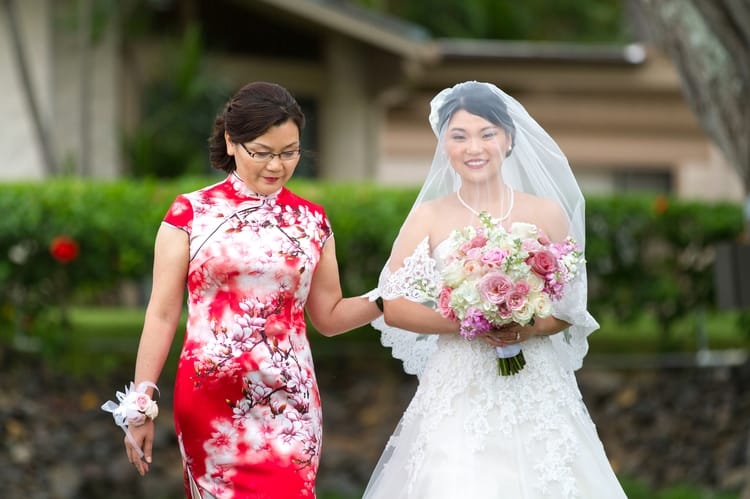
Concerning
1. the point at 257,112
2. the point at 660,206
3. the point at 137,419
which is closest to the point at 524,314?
the point at 257,112

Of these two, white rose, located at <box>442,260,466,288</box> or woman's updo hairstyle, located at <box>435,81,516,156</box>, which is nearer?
white rose, located at <box>442,260,466,288</box>

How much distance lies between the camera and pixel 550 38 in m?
28.5

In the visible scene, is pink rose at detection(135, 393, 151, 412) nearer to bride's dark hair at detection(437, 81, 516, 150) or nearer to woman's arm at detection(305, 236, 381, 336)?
woman's arm at detection(305, 236, 381, 336)

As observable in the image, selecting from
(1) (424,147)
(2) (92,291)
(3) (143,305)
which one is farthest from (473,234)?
(1) (424,147)

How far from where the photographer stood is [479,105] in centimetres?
482

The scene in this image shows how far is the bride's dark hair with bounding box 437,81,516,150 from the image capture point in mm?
4816

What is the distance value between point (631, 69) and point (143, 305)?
706cm

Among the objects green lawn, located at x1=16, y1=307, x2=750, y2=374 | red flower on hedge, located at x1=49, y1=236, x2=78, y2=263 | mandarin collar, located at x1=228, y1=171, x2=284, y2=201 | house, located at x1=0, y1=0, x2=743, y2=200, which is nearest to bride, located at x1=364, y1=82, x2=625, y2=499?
mandarin collar, located at x1=228, y1=171, x2=284, y2=201

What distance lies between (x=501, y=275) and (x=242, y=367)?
966mm

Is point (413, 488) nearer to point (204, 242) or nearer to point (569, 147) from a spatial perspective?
point (204, 242)

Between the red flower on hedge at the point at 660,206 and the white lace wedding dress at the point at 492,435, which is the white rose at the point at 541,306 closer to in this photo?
the white lace wedding dress at the point at 492,435

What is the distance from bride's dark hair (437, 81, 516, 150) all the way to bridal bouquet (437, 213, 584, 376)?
0.38 metres

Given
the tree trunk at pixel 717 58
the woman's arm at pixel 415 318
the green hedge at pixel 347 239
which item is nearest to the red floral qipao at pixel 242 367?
the woman's arm at pixel 415 318

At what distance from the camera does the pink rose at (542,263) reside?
4617 mm
